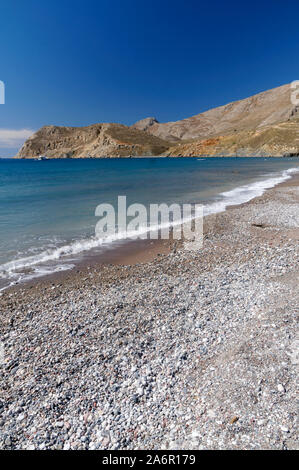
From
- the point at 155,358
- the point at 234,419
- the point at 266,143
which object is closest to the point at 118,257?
the point at 155,358

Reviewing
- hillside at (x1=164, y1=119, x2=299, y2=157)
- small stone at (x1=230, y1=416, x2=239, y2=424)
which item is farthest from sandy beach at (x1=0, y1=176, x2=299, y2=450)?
hillside at (x1=164, y1=119, x2=299, y2=157)

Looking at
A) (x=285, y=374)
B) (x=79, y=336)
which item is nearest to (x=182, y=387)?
(x=285, y=374)

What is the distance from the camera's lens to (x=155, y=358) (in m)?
5.46

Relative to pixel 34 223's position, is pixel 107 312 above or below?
below

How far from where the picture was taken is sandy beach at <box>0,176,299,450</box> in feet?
13.2

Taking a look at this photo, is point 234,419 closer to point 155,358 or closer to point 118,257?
point 155,358

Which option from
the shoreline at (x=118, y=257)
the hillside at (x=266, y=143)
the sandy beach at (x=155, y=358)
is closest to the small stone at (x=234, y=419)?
the sandy beach at (x=155, y=358)

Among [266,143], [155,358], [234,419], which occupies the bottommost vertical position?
[234,419]

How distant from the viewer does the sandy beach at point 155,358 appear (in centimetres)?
402

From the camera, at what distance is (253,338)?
5836 mm

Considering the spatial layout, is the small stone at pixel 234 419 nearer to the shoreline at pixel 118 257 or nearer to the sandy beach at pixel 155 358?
the sandy beach at pixel 155 358

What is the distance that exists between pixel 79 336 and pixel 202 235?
30.7ft
